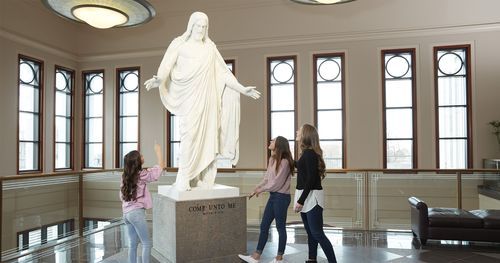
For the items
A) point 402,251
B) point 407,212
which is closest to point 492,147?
point 407,212

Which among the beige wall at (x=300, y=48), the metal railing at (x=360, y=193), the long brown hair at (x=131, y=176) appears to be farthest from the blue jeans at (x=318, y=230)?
the beige wall at (x=300, y=48)

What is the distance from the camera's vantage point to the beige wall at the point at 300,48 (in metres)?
9.60

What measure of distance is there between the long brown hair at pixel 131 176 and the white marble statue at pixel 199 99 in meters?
0.66

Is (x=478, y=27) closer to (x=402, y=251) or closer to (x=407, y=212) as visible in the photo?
(x=407, y=212)

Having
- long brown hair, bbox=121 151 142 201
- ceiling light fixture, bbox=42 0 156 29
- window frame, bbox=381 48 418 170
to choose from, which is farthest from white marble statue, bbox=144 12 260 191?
window frame, bbox=381 48 418 170

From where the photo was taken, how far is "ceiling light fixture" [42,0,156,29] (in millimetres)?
8047

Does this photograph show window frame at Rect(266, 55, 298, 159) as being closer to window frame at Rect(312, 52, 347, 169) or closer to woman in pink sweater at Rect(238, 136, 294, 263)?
window frame at Rect(312, 52, 347, 169)

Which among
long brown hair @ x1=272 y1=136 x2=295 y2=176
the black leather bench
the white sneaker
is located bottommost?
the white sneaker

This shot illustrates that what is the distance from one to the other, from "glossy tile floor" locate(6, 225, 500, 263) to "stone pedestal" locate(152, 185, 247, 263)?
21 cm

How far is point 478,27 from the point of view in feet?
31.4

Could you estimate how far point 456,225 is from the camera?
535 centimetres

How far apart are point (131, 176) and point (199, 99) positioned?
114cm

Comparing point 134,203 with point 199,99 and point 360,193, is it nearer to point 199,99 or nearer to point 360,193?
point 199,99

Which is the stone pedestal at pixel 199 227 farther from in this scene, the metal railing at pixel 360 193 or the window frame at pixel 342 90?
the window frame at pixel 342 90
